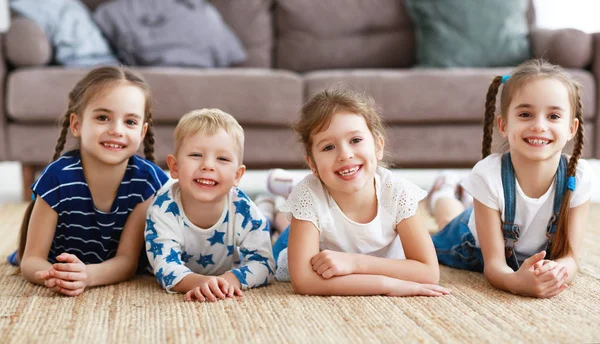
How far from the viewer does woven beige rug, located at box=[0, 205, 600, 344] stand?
1.12 meters

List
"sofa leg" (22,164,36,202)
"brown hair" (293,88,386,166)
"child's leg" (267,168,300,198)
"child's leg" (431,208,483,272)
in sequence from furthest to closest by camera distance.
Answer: "sofa leg" (22,164,36,202), "child's leg" (267,168,300,198), "child's leg" (431,208,483,272), "brown hair" (293,88,386,166)

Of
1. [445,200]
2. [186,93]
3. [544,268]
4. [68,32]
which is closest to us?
[544,268]

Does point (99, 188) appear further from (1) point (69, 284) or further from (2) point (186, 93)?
(2) point (186, 93)

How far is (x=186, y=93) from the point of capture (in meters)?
2.77

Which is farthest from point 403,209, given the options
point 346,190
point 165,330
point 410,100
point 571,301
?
point 410,100

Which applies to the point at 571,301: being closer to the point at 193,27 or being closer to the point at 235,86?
the point at 235,86

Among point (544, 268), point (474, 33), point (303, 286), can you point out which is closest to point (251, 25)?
point (474, 33)

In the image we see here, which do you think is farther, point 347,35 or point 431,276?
point 347,35

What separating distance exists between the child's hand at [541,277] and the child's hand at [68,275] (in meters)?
0.88

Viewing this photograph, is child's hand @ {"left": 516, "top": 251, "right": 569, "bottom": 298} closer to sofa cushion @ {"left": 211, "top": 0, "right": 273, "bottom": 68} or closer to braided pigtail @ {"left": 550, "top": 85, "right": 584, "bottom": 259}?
braided pigtail @ {"left": 550, "top": 85, "right": 584, "bottom": 259}

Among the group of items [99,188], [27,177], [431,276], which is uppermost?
[99,188]

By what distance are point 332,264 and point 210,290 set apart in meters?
0.25

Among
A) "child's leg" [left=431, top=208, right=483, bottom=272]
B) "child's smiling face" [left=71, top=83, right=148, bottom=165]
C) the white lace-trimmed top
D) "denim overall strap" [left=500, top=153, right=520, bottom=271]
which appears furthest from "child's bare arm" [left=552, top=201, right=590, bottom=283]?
"child's smiling face" [left=71, top=83, right=148, bottom=165]

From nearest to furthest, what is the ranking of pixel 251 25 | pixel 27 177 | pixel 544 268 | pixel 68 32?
pixel 544 268
pixel 27 177
pixel 68 32
pixel 251 25
